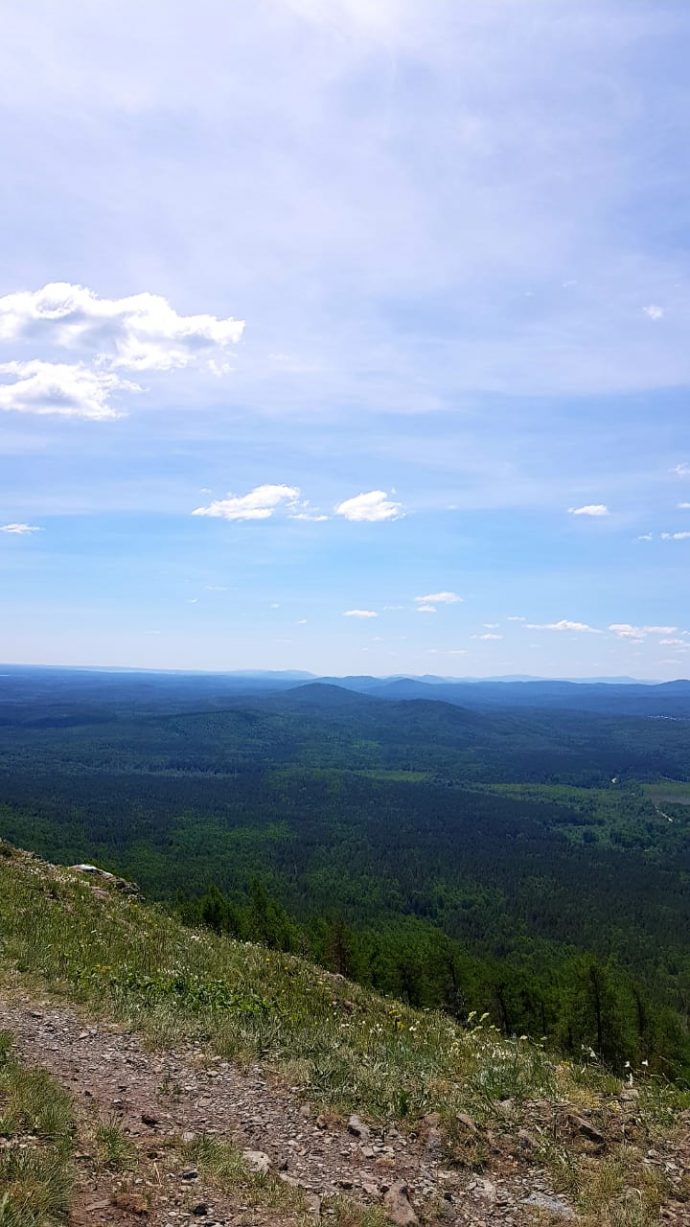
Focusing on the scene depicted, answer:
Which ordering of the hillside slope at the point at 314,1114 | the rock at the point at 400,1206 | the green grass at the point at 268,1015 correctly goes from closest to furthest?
the rock at the point at 400,1206 → the hillside slope at the point at 314,1114 → the green grass at the point at 268,1015

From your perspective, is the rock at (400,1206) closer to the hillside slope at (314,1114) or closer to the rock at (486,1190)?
the hillside slope at (314,1114)

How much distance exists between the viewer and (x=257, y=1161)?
7.57 m

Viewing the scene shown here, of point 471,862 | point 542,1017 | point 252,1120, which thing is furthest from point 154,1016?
point 471,862

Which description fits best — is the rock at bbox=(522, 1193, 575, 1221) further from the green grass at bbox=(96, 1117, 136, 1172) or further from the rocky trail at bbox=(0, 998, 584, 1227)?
the green grass at bbox=(96, 1117, 136, 1172)

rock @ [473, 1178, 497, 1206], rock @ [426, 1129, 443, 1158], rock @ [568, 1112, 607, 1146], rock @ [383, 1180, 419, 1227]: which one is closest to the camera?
rock @ [383, 1180, 419, 1227]

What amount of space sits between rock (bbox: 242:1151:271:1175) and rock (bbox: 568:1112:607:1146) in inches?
175

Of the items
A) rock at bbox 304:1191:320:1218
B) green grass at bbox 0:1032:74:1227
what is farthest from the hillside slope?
green grass at bbox 0:1032:74:1227

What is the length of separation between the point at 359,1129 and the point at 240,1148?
1.71m

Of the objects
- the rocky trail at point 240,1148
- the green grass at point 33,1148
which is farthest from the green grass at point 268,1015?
the green grass at point 33,1148

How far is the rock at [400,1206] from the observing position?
21.9ft

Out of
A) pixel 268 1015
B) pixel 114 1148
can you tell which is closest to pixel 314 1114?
pixel 114 1148

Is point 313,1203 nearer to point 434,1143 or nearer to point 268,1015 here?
point 434,1143

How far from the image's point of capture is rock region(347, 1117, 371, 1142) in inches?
334

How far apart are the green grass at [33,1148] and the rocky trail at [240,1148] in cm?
24
